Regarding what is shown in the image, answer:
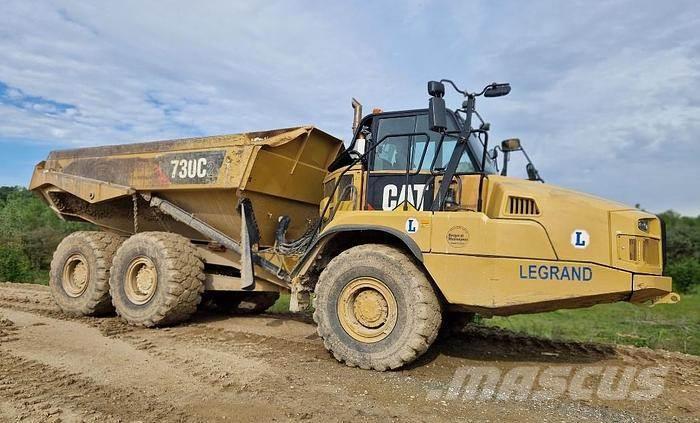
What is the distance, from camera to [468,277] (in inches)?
192

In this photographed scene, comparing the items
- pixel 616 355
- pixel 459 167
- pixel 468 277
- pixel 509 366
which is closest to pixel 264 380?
pixel 468 277

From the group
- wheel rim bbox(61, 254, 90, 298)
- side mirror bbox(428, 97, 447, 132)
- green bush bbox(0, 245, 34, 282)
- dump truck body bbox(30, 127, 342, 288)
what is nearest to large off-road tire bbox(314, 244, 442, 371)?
side mirror bbox(428, 97, 447, 132)

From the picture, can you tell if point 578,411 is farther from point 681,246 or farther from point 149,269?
point 681,246

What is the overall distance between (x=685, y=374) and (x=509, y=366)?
1.65m

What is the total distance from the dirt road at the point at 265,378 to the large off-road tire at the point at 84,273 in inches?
31.3

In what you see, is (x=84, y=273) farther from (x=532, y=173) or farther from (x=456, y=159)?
(x=532, y=173)

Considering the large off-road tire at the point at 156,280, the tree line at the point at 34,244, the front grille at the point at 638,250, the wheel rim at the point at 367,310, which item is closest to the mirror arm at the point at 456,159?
the wheel rim at the point at 367,310

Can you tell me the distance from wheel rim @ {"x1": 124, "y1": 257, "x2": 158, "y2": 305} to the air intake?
15.7 ft

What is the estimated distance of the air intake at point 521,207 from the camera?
4.85m

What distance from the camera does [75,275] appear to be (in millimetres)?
8281

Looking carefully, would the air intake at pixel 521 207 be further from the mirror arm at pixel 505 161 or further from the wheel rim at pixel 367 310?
the mirror arm at pixel 505 161

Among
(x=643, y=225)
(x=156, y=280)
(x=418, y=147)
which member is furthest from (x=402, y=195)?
(x=156, y=280)
